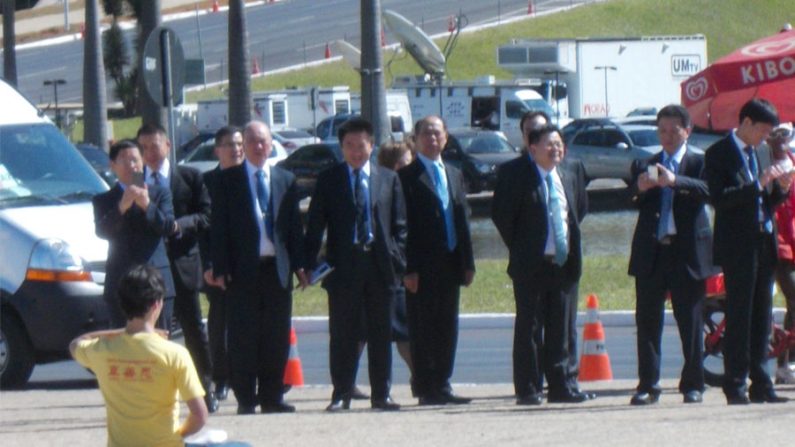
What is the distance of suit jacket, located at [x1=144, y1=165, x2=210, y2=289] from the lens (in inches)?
418

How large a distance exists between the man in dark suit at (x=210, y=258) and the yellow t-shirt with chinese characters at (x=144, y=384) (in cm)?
366

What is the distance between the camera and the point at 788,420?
30.3ft

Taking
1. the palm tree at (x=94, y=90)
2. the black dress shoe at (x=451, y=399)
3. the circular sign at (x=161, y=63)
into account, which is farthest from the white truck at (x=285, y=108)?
the black dress shoe at (x=451, y=399)

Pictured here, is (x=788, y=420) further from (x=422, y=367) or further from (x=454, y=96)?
(x=454, y=96)

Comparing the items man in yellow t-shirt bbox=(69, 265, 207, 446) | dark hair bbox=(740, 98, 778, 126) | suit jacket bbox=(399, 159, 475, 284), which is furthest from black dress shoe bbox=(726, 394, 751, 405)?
man in yellow t-shirt bbox=(69, 265, 207, 446)

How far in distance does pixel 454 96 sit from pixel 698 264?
39043mm

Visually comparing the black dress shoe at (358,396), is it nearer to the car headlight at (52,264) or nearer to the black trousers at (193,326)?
the black trousers at (193,326)

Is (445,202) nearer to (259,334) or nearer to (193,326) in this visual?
(259,334)

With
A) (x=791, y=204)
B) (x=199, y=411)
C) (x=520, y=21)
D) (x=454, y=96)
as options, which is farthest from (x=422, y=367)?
(x=520, y=21)

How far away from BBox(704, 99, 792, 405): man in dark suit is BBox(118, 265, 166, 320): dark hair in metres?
4.45

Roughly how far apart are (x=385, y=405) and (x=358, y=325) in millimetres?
545

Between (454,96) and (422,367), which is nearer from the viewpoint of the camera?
(422,367)

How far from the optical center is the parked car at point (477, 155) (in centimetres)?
3675

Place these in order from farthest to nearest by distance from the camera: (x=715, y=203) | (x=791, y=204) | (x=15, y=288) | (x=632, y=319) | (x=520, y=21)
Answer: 1. (x=520, y=21)
2. (x=632, y=319)
3. (x=15, y=288)
4. (x=791, y=204)
5. (x=715, y=203)
